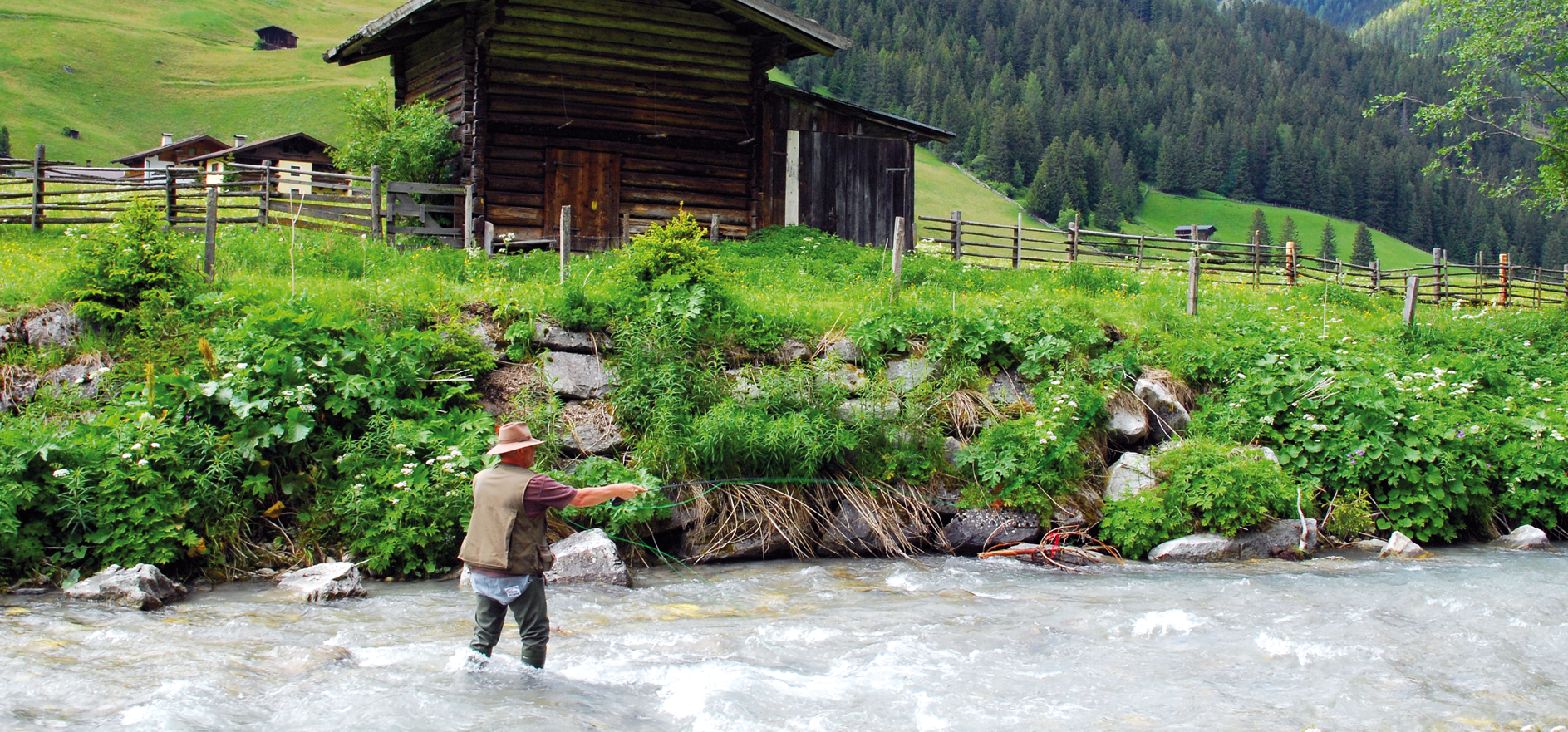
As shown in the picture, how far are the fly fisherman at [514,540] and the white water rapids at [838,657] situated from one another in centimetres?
30

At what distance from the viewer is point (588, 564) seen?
8867 millimetres

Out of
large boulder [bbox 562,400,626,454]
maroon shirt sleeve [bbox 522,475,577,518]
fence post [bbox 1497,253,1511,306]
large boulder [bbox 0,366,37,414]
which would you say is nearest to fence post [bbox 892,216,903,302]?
large boulder [bbox 562,400,626,454]

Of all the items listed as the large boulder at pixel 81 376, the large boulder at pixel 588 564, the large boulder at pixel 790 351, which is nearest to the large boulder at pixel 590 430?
the large boulder at pixel 588 564

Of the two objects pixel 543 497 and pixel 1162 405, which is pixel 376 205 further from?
pixel 543 497

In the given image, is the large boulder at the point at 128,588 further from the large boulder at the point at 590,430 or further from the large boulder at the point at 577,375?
the large boulder at the point at 577,375

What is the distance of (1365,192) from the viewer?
115 meters

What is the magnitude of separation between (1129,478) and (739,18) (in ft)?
43.6

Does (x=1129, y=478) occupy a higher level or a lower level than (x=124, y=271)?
lower

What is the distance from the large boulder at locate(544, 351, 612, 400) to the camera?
1095 centimetres

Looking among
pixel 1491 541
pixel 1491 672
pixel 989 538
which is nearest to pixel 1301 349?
pixel 1491 541

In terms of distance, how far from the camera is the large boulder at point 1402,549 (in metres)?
10.7

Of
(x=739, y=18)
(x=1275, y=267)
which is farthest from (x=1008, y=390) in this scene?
(x=1275, y=267)

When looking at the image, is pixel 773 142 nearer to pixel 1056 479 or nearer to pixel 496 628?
pixel 1056 479

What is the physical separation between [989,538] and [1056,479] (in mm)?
1013
